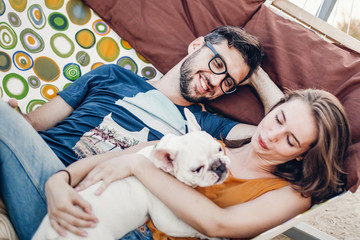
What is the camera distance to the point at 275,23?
1.93 meters

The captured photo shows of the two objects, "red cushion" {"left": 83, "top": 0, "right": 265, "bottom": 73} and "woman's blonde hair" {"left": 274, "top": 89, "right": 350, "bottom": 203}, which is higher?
"red cushion" {"left": 83, "top": 0, "right": 265, "bottom": 73}

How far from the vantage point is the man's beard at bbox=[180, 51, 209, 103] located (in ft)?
5.83

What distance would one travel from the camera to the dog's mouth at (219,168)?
1.01 metres

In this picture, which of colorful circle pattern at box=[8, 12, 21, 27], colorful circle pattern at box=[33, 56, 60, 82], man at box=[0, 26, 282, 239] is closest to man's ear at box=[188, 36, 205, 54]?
man at box=[0, 26, 282, 239]

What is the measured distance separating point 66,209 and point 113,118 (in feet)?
2.26

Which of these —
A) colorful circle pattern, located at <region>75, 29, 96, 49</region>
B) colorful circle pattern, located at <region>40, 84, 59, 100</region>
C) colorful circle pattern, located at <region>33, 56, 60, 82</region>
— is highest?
colorful circle pattern, located at <region>75, 29, 96, 49</region>

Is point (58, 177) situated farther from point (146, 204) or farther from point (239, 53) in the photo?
point (239, 53)

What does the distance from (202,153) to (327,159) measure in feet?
1.99

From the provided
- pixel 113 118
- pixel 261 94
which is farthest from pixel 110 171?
pixel 261 94

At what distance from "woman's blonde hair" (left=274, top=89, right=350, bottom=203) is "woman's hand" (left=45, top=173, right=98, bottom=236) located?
0.91 meters

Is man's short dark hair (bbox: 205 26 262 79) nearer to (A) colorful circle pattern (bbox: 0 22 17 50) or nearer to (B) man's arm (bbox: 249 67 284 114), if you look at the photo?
(B) man's arm (bbox: 249 67 284 114)

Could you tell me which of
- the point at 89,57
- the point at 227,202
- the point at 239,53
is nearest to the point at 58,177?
the point at 227,202

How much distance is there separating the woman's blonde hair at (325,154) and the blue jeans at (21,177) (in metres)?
1.13

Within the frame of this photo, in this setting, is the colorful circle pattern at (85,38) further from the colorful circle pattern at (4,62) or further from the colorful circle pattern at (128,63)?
the colorful circle pattern at (4,62)
